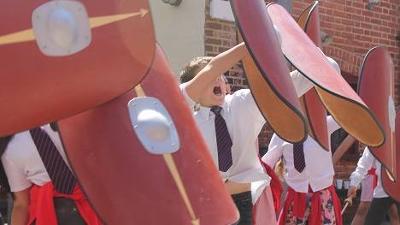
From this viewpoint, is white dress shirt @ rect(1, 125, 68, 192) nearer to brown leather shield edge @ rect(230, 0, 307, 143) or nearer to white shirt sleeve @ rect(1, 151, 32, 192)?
white shirt sleeve @ rect(1, 151, 32, 192)

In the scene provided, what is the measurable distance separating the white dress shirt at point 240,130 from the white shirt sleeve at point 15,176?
2.47 ft

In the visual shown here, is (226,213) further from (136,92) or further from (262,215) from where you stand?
(262,215)

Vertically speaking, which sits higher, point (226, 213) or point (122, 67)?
point (122, 67)

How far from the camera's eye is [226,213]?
6.55 feet

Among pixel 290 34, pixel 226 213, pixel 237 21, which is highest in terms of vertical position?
pixel 237 21

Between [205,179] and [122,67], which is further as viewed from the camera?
[205,179]

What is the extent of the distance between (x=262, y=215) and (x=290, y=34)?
3.07 feet

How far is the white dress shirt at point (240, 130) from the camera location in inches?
116

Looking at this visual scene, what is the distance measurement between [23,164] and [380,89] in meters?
1.74

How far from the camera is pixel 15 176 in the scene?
2668 mm

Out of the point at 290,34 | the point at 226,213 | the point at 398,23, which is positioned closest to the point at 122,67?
the point at 226,213

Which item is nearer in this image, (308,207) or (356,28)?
(308,207)

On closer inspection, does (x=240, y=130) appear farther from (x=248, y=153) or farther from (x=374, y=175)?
(x=374, y=175)

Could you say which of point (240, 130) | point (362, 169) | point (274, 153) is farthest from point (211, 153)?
point (362, 169)
